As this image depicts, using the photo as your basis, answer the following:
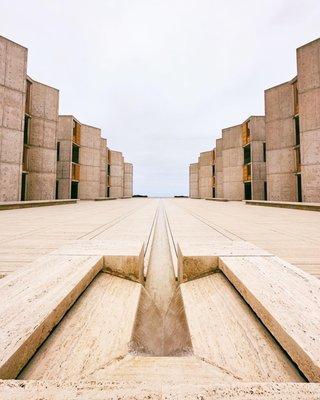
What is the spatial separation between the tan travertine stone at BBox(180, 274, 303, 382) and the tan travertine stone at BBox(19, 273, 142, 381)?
1.46 feet

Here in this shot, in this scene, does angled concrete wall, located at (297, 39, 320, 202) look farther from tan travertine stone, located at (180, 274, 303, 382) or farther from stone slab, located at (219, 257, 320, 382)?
tan travertine stone, located at (180, 274, 303, 382)

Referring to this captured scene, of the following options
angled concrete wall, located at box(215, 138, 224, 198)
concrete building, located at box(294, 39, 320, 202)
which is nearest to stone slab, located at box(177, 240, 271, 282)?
concrete building, located at box(294, 39, 320, 202)

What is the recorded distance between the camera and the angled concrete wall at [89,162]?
2466 centimetres

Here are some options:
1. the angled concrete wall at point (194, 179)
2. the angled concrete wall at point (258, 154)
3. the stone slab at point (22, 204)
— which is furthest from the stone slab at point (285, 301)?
the angled concrete wall at point (194, 179)

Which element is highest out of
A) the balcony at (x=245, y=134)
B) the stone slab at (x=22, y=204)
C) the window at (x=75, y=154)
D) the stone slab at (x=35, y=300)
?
the balcony at (x=245, y=134)

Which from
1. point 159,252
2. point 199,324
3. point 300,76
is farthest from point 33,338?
point 300,76

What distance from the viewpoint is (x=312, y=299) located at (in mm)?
1451

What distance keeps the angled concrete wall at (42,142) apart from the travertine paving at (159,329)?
635 inches

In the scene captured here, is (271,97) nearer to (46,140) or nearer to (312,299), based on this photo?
(46,140)

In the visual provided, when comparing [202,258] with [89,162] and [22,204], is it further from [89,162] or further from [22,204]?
[89,162]

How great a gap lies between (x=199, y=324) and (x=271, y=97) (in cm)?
1918

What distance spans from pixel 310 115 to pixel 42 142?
57.9 ft

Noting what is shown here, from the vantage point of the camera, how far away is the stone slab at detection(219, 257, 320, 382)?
1.04 meters

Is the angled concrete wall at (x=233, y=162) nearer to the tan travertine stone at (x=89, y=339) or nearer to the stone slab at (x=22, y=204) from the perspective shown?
Result: the stone slab at (x=22, y=204)
